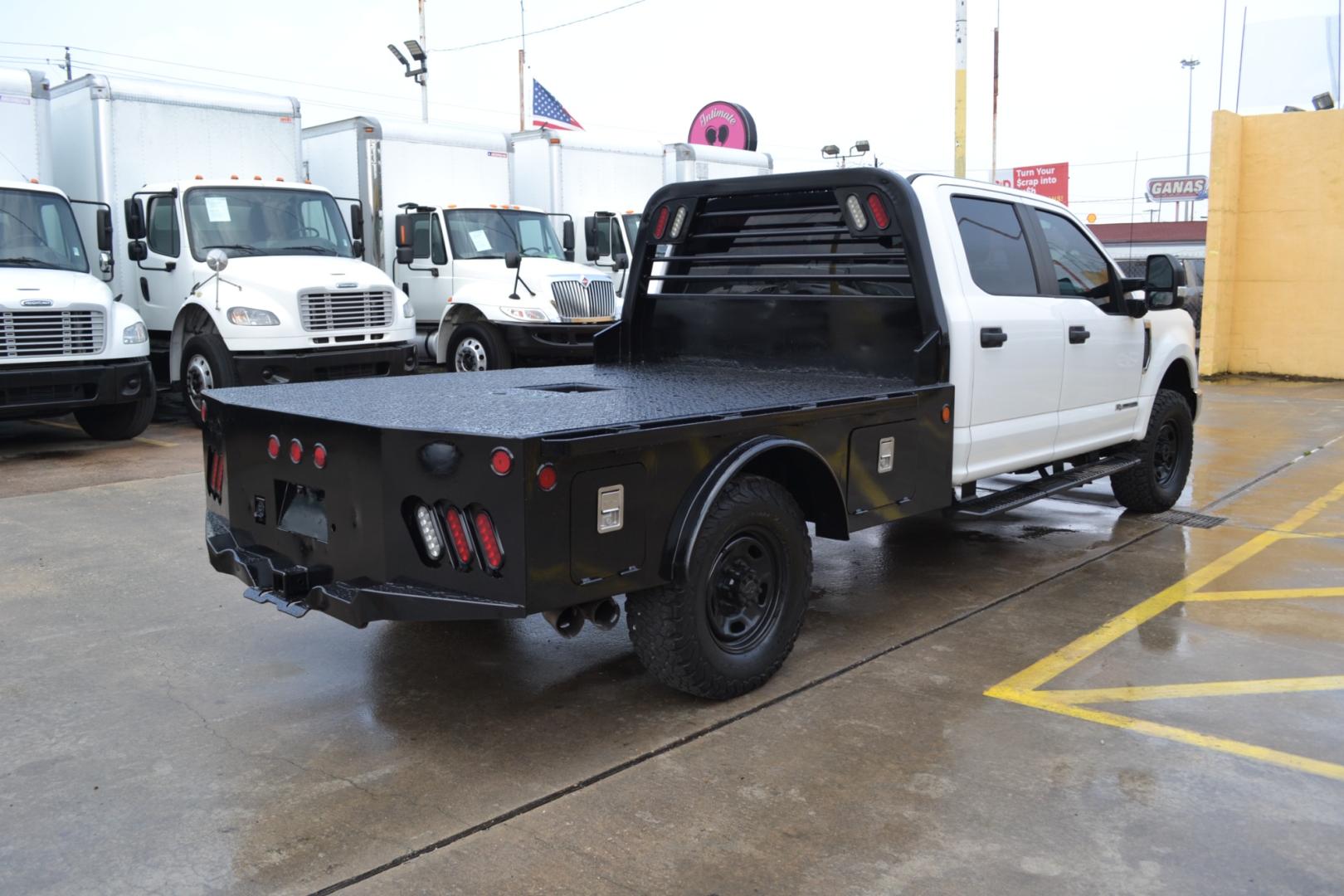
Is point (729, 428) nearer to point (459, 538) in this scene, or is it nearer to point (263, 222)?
point (459, 538)

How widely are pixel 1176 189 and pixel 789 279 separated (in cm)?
7353

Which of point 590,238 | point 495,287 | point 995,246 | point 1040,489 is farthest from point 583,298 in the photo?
point 1040,489

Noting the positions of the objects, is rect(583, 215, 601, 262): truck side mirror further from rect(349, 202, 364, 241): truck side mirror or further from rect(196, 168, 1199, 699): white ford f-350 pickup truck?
rect(196, 168, 1199, 699): white ford f-350 pickup truck

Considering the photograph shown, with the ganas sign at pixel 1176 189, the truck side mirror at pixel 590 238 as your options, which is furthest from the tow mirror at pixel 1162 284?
the ganas sign at pixel 1176 189

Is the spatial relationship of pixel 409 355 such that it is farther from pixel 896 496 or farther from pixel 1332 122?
pixel 1332 122

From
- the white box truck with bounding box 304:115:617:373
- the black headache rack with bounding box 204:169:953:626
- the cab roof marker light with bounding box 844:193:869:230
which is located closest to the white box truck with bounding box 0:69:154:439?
the white box truck with bounding box 304:115:617:373

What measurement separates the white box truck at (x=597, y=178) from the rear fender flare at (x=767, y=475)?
12036 millimetres

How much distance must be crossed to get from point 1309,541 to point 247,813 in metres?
6.31

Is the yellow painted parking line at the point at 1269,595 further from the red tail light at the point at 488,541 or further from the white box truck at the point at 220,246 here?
the white box truck at the point at 220,246

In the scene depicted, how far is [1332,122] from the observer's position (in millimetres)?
16875

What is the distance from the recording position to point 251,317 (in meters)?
11.3

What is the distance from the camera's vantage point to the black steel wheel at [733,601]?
156 inches

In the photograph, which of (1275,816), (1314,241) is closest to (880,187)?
(1275,816)

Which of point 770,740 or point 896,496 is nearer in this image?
point 770,740
